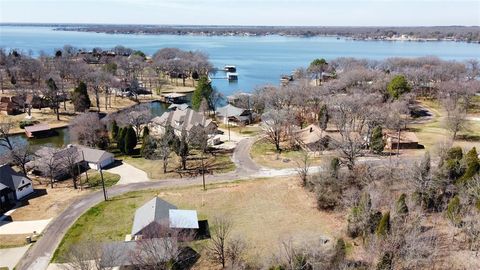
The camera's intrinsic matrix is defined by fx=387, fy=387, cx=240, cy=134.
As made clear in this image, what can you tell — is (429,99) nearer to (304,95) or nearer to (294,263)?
(304,95)

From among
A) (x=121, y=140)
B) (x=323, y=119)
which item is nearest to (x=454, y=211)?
(x=323, y=119)

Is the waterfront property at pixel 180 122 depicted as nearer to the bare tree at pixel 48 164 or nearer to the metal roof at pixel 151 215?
the bare tree at pixel 48 164

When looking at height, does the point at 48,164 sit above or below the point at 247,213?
→ above

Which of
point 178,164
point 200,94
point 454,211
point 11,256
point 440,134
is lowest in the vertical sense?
point 11,256

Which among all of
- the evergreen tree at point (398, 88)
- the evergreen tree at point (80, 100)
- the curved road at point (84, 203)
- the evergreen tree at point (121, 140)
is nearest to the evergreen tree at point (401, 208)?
the curved road at point (84, 203)

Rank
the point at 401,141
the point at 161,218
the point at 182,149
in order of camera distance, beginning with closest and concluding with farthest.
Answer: the point at 161,218 < the point at 182,149 < the point at 401,141

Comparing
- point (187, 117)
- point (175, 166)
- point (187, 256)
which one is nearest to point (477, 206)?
point (187, 256)

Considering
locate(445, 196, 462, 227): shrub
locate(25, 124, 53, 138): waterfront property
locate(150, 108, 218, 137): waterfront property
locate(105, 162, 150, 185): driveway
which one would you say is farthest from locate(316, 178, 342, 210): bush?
locate(25, 124, 53, 138): waterfront property

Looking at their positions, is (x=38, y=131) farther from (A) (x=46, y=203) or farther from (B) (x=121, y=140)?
(A) (x=46, y=203)
